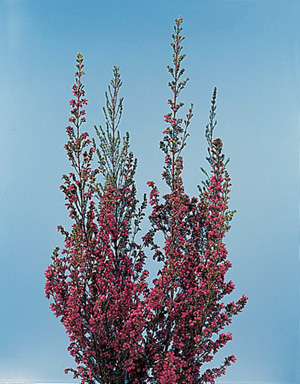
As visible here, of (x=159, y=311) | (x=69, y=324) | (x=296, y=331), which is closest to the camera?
(x=69, y=324)

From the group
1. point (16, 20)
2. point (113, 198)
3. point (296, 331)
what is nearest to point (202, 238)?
point (113, 198)

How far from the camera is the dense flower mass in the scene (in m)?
4.07

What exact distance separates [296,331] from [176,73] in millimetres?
3091

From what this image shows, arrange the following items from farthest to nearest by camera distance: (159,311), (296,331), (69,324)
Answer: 1. (296,331)
2. (159,311)
3. (69,324)

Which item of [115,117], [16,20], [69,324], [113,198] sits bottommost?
[69,324]

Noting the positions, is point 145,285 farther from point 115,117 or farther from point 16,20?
point 16,20

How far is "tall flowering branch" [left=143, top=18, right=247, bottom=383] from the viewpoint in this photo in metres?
4.10

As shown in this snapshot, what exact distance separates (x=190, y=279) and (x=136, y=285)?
0.36 meters

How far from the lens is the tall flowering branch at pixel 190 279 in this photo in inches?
161

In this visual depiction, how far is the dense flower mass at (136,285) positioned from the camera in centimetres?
407

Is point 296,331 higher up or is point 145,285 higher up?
point 296,331

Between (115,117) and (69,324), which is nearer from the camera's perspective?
(69,324)

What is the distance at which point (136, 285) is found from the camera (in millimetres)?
4191

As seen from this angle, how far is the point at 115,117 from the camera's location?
14.7 ft
